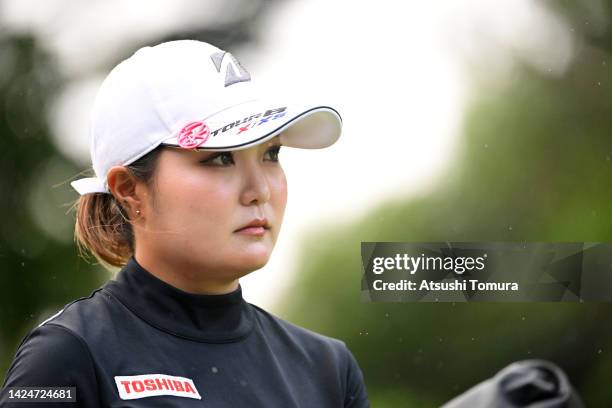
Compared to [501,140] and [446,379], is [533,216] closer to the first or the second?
[501,140]

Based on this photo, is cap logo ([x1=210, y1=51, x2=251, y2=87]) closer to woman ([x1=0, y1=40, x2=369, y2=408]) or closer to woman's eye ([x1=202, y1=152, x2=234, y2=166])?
woman ([x1=0, y1=40, x2=369, y2=408])

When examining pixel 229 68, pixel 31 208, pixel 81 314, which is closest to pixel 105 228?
pixel 81 314

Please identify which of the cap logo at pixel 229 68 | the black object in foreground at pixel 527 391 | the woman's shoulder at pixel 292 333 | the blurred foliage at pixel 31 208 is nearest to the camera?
the black object in foreground at pixel 527 391

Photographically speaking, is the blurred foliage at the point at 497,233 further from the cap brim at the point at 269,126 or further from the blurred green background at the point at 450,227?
the cap brim at the point at 269,126

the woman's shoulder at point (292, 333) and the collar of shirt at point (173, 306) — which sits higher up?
the collar of shirt at point (173, 306)

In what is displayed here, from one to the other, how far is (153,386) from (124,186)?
32 centimetres

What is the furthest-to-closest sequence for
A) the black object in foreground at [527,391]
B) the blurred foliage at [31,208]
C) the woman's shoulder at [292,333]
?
the blurred foliage at [31,208], the woman's shoulder at [292,333], the black object in foreground at [527,391]

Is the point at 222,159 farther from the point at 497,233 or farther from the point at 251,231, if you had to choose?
the point at 497,233

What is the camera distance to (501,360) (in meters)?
3.66

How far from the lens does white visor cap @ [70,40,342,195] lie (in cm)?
153

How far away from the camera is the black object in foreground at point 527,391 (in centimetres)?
139

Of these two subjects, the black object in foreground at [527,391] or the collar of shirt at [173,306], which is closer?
the black object in foreground at [527,391]

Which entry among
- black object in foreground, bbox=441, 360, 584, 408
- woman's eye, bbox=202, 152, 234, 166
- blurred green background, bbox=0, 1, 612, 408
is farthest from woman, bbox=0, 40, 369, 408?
blurred green background, bbox=0, 1, 612, 408

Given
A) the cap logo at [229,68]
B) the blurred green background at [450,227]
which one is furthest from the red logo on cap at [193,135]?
the blurred green background at [450,227]
